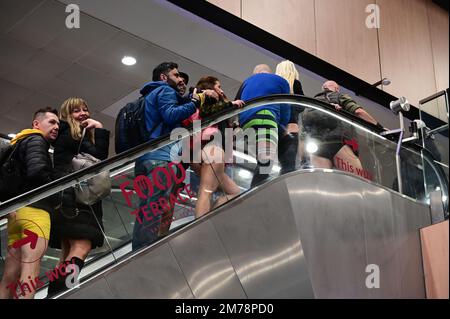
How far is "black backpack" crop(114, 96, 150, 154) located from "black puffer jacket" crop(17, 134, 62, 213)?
21.6 inches

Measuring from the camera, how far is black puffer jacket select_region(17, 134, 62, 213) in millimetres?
5160

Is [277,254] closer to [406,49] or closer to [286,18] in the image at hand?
[286,18]

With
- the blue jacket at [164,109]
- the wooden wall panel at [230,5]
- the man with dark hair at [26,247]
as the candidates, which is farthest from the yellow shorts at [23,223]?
the wooden wall panel at [230,5]

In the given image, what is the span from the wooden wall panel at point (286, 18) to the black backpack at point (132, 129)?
3342 mm

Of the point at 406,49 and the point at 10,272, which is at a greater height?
the point at 406,49

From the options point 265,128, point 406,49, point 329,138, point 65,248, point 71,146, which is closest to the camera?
point 65,248

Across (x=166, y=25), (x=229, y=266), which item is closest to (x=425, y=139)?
(x=229, y=266)

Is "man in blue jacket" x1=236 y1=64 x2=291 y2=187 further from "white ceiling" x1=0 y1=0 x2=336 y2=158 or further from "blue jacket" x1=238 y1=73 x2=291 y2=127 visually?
"white ceiling" x1=0 y1=0 x2=336 y2=158

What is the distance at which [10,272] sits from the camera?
4762 mm

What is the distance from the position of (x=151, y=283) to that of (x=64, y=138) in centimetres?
127

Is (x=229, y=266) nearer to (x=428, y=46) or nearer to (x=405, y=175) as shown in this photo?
(x=405, y=175)

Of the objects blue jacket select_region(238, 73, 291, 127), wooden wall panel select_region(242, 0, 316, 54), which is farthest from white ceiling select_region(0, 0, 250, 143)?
blue jacket select_region(238, 73, 291, 127)

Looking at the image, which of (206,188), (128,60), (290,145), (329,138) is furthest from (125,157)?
(128,60)

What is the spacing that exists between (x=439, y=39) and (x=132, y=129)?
7207 millimetres
